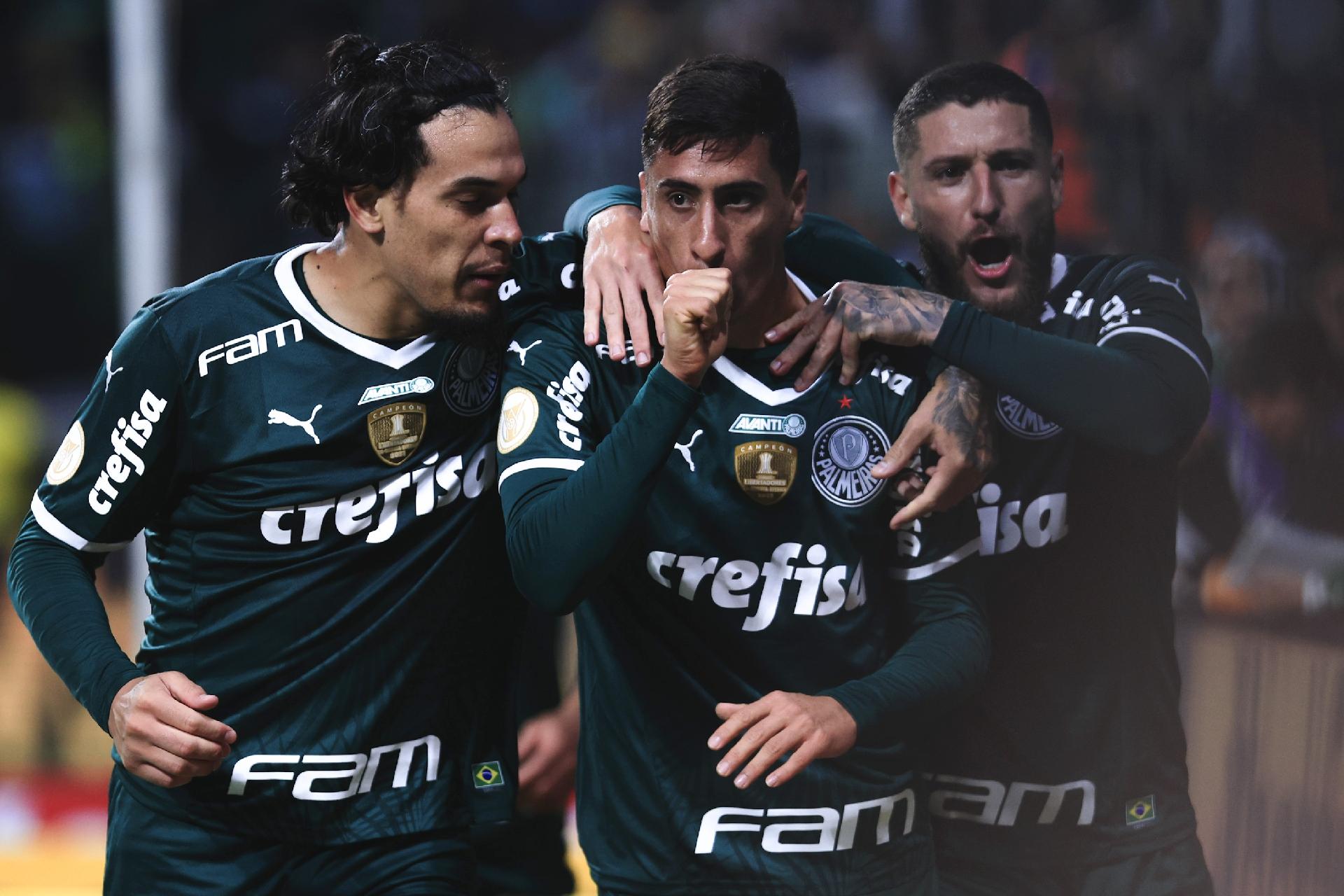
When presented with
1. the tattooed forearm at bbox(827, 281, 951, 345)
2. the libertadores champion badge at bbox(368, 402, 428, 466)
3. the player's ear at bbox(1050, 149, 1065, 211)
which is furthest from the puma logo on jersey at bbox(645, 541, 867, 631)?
the player's ear at bbox(1050, 149, 1065, 211)

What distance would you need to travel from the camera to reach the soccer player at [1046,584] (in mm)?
2703

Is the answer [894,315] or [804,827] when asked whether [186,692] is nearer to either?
[804,827]

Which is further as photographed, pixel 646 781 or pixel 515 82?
pixel 515 82

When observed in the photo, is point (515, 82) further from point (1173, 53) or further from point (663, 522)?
point (663, 522)

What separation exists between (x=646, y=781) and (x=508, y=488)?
0.60 meters

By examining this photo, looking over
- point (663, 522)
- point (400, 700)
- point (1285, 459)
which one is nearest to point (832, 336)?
point (663, 522)

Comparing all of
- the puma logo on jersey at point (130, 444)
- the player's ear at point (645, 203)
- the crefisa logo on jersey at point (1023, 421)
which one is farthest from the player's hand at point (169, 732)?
the crefisa logo on jersey at point (1023, 421)

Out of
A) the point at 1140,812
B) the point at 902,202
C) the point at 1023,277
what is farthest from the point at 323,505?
the point at 1140,812

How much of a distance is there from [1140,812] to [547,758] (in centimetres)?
133

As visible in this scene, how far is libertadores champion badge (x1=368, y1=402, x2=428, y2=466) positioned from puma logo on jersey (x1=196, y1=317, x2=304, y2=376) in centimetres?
20

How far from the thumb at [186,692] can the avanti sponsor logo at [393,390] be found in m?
0.55

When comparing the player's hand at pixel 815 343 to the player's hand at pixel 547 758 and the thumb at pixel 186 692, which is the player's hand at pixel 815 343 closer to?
the thumb at pixel 186 692

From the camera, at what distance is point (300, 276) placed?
2.60m

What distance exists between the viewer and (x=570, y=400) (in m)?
2.35
